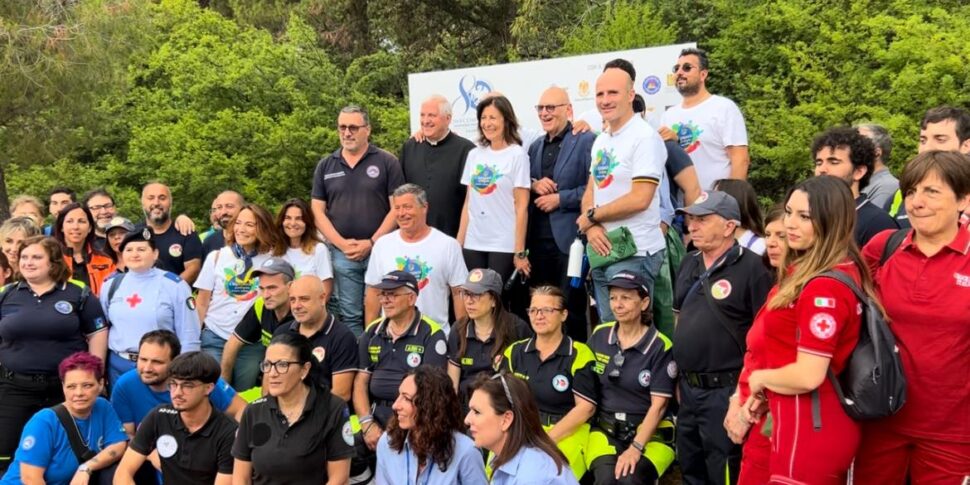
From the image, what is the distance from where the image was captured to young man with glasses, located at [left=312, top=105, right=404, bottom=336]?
7.11 meters

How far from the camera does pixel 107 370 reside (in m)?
6.48

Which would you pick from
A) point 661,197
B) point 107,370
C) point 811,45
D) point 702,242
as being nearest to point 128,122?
point 107,370

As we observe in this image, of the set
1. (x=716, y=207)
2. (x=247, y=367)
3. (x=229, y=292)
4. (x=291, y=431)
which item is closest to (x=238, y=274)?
(x=229, y=292)

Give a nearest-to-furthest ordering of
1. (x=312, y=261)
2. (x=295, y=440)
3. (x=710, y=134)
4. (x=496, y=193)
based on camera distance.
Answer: (x=295, y=440)
(x=710, y=134)
(x=496, y=193)
(x=312, y=261)

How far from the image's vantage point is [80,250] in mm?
7277

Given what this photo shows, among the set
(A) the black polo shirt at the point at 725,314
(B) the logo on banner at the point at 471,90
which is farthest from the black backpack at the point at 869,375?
(B) the logo on banner at the point at 471,90

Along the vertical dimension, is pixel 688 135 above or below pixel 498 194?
above

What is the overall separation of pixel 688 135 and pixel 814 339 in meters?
3.63

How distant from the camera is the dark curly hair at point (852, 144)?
189 inches

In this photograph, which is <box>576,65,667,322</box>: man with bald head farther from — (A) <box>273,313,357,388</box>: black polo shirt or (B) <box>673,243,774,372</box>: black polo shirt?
(A) <box>273,313,357,388</box>: black polo shirt

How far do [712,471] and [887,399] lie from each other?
1.68 metres

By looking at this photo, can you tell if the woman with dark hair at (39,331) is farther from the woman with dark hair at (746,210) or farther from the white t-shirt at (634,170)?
the woman with dark hair at (746,210)

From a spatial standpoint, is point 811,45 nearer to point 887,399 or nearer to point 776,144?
point 776,144

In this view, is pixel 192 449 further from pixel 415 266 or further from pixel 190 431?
pixel 415 266
